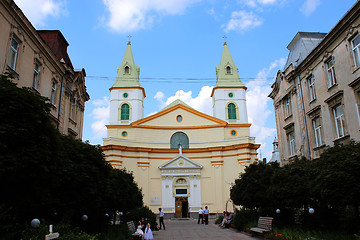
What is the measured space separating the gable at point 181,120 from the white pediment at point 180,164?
16.0ft

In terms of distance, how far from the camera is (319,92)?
769 inches

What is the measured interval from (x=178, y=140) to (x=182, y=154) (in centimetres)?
255

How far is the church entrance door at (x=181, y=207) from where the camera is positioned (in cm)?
3931

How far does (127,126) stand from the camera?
43406 millimetres

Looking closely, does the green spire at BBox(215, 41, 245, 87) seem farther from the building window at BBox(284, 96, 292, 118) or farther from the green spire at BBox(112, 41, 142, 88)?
the building window at BBox(284, 96, 292, 118)

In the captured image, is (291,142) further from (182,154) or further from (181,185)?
(181,185)

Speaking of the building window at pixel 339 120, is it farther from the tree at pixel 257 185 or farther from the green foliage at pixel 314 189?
the tree at pixel 257 185

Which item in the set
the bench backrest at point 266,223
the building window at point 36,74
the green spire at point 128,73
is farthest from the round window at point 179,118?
the bench backrest at point 266,223

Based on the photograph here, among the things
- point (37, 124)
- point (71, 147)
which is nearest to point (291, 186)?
point (71, 147)

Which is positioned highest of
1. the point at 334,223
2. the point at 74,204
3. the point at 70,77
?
the point at 70,77

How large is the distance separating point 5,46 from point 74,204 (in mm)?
7273

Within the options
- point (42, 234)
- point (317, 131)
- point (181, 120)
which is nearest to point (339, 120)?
point (317, 131)

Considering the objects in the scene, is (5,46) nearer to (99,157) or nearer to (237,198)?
(99,157)

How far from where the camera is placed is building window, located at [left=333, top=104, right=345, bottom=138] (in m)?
17.2
